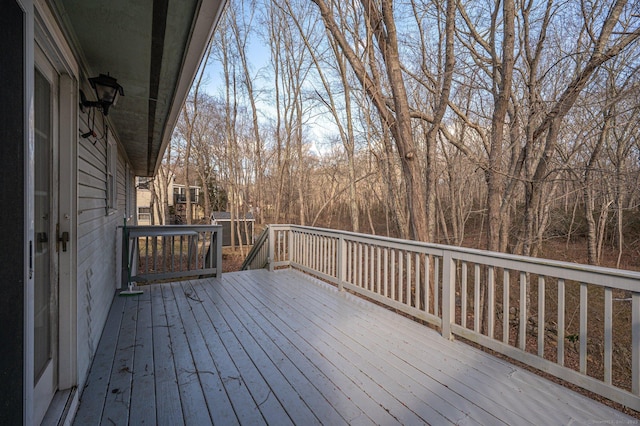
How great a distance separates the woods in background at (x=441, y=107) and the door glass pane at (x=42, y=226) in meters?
4.24

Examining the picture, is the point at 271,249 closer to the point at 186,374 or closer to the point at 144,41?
the point at 186,374

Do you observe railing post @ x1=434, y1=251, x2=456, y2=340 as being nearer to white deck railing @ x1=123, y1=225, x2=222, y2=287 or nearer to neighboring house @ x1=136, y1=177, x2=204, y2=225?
white deck railing @ x1=123, y1=225, x2=222, y2=287

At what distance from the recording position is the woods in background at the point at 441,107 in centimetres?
489

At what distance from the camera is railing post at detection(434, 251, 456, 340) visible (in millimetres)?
2775

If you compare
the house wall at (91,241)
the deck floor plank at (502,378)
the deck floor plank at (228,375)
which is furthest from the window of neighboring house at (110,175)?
the deck floor plank at (502,378)

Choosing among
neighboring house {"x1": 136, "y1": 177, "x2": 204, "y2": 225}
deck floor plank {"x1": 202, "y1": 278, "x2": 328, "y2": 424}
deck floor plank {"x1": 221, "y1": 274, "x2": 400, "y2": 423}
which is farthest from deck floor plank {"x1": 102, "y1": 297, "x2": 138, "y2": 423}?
neighboring house {"x1": 136, "y1": 177, "x2": 204, "y2": 225}

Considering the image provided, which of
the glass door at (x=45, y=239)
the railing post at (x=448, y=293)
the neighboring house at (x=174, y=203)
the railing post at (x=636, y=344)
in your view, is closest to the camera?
the glass door at (x=45, y=239)

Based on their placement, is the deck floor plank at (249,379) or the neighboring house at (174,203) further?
the neighboring house at (174,203)

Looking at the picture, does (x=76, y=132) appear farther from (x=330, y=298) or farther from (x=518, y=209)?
(x=518, y=209)

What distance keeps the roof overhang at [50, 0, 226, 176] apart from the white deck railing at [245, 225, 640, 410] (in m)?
2.52

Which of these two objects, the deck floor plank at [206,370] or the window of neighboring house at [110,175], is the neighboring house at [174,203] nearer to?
the window of neighboring house at [110,175]

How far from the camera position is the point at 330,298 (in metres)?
4.03

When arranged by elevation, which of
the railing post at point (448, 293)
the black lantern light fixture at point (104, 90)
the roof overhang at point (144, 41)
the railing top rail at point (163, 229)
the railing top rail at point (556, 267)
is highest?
the roof overhang at point (144, 41)

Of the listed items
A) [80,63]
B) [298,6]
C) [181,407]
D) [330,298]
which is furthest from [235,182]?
[181,407]
